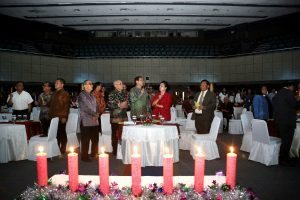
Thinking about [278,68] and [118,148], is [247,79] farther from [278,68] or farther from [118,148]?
[118,148]

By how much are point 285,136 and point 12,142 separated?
5023 mm

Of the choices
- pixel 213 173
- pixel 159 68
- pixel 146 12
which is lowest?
pixel 213 173

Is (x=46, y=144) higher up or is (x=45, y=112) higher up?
(x=45, y=112)

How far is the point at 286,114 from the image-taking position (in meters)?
6.02

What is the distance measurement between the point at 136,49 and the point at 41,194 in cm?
1923

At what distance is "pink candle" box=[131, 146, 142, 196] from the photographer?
1.54m

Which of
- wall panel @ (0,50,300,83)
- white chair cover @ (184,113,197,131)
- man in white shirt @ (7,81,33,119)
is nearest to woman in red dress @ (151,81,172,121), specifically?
white chair cover @ (184,113,197,131)

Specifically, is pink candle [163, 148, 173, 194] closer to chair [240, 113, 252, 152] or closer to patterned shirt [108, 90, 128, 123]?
patterned shirt [108, 90, 128, 123]

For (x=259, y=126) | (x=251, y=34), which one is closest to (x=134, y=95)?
(x=259, y=126)

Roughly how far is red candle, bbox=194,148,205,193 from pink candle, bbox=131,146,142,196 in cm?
27

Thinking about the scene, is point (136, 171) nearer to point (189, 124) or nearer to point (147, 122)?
point (147, 122)

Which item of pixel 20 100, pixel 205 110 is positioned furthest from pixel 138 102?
pixel 20 100

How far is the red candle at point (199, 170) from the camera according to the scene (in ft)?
5.23

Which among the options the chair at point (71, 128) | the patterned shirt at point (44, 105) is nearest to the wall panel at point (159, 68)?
the chair at point (71, 128)
